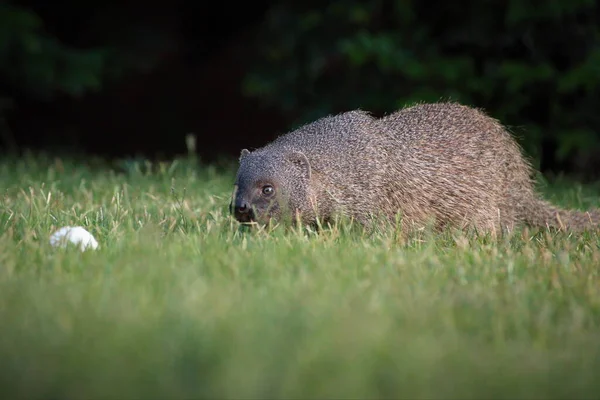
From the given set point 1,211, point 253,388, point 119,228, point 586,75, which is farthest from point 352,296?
point 586,75

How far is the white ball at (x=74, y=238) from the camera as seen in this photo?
4453mm

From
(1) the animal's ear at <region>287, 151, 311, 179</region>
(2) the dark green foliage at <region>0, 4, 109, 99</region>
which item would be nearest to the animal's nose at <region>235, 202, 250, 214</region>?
(1) the animal's ear at <region>287, 151, 311, 179</region>

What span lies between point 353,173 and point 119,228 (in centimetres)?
151

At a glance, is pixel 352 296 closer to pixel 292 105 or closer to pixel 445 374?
pixel 445 374

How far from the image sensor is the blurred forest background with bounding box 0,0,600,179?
30.3 ft

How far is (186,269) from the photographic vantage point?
12.6 feet

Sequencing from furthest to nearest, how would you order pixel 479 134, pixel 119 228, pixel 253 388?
1. pixel 479 134
2. pixel 119 228
3. pixel 253 388

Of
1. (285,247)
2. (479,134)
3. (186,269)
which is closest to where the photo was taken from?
(186,269)

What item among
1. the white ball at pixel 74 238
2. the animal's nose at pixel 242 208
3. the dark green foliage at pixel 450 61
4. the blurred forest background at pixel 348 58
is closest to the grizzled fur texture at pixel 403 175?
the animal's nose at pixel 242 208

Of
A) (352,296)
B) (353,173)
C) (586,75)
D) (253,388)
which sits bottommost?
(253,388)

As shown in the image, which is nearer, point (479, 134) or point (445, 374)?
point (445, 374)

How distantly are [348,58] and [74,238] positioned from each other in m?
5.93

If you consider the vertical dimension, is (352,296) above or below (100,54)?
below

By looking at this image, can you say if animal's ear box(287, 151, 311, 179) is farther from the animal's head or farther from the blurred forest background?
the blurred forest background
